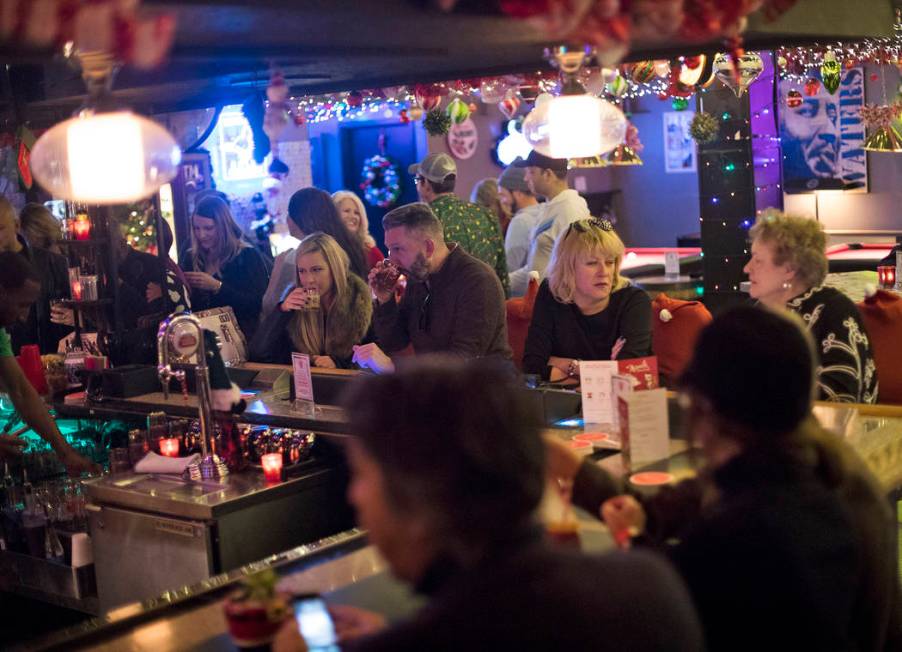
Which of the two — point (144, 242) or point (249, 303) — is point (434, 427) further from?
point (144, 242)

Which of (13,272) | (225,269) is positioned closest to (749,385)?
(13,272)

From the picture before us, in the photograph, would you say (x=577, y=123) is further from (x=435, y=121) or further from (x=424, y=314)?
(x=435, y=121)

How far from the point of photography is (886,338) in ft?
15.6

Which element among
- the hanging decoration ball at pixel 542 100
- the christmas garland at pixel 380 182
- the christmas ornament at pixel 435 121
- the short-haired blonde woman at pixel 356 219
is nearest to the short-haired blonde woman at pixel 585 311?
the hanging decoration ball at pixel 542 100

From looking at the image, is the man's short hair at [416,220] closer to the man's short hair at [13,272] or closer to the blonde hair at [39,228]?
the man's short hair at [13,272]

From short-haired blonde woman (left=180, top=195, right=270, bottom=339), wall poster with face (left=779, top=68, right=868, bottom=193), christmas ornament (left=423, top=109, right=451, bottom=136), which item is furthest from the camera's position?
wall poster with face (left=779, top=68, right=868, bottom=193)

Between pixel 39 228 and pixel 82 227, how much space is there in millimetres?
1935

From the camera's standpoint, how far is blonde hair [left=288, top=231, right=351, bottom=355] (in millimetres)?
5152

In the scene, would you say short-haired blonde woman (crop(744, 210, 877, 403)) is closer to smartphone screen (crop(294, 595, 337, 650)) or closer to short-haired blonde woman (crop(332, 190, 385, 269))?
smartphone screen (crop(294, 595, 337, 650))

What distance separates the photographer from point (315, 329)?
5219mm

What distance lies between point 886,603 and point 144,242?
594cm

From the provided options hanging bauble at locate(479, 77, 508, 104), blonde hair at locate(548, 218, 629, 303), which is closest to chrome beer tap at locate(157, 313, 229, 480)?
blonde hair at locate(548, 218, 629, 303)

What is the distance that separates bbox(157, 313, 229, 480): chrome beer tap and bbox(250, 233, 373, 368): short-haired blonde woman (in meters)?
1.26

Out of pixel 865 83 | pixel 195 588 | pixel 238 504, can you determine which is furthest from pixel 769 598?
pixel 865 83
